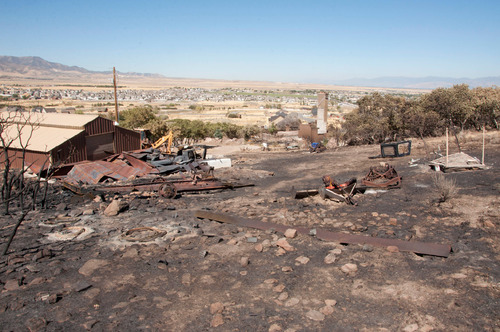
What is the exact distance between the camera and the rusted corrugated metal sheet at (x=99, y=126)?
18.5 meters

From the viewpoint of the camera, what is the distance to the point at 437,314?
475 centimetres

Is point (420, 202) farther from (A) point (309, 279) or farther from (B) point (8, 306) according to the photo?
(B) point (8, 306)

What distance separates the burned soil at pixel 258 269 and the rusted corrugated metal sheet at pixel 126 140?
10.7 m

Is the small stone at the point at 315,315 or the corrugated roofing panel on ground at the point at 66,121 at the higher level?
the corrugated roofing panel on ground at the point at 66,121

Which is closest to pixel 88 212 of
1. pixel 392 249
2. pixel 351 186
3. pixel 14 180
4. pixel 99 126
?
pixel 14 180

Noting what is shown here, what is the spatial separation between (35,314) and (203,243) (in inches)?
131

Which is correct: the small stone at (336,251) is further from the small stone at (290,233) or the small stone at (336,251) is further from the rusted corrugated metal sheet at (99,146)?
the rusted corrugated metal sheet at (99,146)

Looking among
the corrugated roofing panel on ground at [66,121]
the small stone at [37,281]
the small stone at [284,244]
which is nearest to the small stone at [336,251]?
the small stone at [284,244]

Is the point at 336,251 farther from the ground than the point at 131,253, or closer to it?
farther from the ground

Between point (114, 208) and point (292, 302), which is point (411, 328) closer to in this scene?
point (292, 302)

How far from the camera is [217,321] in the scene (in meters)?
4.80

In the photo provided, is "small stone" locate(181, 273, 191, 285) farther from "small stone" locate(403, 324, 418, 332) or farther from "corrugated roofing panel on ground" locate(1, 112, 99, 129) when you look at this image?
"corrugated roofing panel on ground" locate(1, 112, 99, 129)

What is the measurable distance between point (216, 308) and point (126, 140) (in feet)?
59.4

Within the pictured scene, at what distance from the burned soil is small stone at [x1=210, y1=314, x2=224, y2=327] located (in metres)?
0.02
